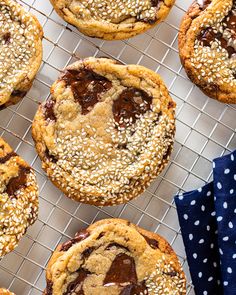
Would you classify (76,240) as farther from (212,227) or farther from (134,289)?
(212,227)

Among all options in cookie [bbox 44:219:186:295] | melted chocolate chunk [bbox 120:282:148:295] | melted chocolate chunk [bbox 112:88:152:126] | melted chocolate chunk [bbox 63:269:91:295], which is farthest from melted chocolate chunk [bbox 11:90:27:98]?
melted chocolate chunk [bbox 120:282:148:295]

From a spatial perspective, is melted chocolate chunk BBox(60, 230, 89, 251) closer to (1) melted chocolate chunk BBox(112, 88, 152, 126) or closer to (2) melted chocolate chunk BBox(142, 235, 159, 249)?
(2) melted chocolate chunk BBox(142, 235, 159, 249)

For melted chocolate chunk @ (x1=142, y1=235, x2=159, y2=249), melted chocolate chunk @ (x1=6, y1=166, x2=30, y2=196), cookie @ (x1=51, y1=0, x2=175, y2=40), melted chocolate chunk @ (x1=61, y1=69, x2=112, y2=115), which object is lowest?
melted chocolate chunk @ (x1=6, y1=166, x2=30, y2=196)

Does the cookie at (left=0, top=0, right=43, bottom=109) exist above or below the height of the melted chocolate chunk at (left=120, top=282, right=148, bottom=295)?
above

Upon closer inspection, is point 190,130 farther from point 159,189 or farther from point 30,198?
point 30,198

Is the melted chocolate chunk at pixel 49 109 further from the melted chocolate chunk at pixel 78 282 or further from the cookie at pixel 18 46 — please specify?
the melted chocolate chunk at pixel 78 282

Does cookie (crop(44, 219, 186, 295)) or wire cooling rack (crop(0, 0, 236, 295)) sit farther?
wire cooling rack (crop(0, 0, 236, 295))

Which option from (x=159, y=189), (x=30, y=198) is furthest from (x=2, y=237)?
(x=159, y=189)

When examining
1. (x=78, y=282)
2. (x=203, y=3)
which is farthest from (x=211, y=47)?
(x=78, y=282)
